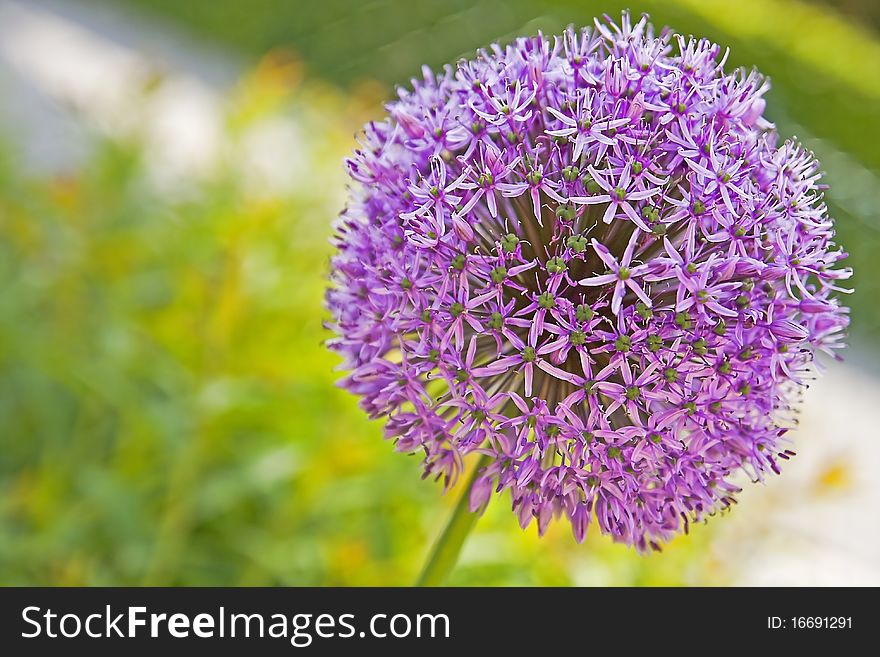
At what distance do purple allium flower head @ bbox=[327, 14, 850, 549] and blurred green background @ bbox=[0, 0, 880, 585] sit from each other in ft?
3.57

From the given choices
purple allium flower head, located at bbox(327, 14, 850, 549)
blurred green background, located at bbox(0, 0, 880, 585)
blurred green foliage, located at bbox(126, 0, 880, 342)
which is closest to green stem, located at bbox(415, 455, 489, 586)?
purple allium flower head, located at bbox(327, 14, 850, 549)

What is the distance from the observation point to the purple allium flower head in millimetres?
1308

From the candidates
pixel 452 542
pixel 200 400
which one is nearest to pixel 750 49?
pixel 200 400

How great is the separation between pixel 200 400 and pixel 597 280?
1.52 m

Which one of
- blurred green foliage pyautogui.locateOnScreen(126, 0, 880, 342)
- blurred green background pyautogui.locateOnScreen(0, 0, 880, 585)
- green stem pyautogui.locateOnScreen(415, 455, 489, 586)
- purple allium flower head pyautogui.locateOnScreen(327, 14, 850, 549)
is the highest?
blurred green foliage pyautogui.locateOnScreen(126, 0, 880, 342)

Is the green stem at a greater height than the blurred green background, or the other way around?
the blurred green background

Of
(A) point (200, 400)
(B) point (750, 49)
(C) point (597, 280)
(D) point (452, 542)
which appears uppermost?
(B) point (750, 49)

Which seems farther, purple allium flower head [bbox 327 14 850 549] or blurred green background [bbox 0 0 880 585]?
blurred green background [bbox 0 0 880 585]

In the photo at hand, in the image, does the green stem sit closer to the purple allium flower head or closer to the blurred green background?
the purple allium flower head

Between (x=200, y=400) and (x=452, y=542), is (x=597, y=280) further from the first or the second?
(x=200, y=400)

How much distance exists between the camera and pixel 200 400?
8.16ft

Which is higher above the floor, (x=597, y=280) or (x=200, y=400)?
(x=200, y=400)
